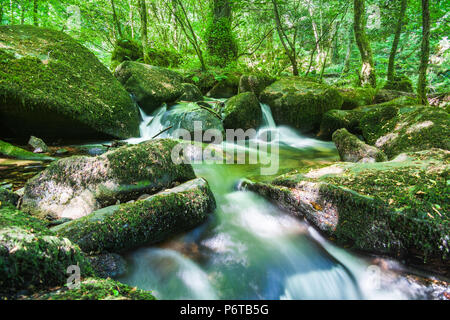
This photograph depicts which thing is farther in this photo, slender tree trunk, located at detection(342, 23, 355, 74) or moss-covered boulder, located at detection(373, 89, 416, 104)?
slender tree trunk, located at detection(342, 23, 355, 74)

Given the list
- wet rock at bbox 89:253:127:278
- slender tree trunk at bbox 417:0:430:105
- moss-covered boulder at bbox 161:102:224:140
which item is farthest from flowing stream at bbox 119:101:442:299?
slender tree trunk at bbox 417:0:430:105

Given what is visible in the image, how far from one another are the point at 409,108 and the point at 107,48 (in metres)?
16.6

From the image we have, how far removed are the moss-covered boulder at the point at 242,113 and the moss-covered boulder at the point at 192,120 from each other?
1.13 feet

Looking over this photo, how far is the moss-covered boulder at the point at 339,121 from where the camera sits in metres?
5.73

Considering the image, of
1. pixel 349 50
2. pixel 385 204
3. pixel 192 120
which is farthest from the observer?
pixel 349 50

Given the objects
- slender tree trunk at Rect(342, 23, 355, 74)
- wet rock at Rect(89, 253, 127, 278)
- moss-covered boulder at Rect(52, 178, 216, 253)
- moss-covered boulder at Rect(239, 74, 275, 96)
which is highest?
slender tree trunk at Rect(342, 23, 355, 74)

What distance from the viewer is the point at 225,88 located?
914cm

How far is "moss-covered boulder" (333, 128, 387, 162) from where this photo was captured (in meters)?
3.78

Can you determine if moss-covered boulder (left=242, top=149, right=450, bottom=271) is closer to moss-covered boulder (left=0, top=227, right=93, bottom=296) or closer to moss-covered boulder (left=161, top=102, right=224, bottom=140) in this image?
moss-covered boulder (left=0, top=227, right=93, bottom=296)

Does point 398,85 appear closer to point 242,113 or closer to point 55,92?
point 242,113

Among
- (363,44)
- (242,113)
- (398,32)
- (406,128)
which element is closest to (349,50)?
(398,32)

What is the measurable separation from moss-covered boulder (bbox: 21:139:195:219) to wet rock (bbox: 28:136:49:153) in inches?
90.1

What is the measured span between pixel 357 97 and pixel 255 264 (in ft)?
26.0
